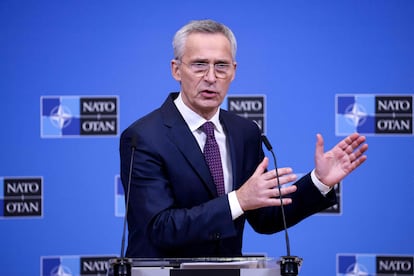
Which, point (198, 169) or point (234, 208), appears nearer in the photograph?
point (234, 208)

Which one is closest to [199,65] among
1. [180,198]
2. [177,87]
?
[180,198]

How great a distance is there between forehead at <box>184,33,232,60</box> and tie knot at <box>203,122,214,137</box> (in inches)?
9.9

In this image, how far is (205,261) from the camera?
198 centimetres

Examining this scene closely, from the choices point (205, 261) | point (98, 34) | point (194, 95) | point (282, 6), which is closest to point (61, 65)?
point (98, 34)

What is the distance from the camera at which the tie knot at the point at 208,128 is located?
2.59m

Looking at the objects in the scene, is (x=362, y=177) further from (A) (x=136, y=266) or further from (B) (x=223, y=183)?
(A) (x=136, y=266)

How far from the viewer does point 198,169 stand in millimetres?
2457

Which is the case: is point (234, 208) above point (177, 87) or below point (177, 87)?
below

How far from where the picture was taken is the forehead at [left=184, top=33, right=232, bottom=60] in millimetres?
2539

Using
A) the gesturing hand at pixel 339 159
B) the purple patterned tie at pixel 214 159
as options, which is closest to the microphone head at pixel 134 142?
the purple patterned tie at pixel 214 159

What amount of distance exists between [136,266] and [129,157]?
2.20 ft

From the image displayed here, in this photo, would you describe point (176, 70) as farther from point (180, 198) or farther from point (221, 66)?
point (180, 198)

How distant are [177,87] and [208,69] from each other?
1528 millimetres

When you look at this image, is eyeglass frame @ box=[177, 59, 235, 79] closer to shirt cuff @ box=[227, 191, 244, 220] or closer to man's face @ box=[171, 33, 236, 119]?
man's face @ box=[171, 33, 236, 119]
